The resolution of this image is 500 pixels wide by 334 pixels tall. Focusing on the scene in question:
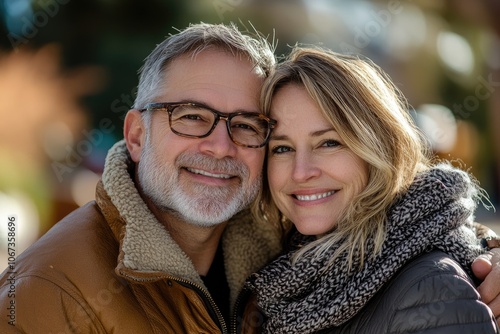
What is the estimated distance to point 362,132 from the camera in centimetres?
234

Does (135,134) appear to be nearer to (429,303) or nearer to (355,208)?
(355,208)

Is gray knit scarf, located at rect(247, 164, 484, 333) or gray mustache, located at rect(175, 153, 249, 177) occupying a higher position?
gray mustache, located at rect(175, 153, 249, 177)

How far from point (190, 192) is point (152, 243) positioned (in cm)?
32

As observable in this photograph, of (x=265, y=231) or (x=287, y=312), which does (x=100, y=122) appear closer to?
(x=265, y=231)

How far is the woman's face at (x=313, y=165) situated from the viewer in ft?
7.83

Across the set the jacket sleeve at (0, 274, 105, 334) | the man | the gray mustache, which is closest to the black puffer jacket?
the man

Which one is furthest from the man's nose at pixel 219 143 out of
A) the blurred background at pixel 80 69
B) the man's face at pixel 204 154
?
the blurred background at pixel 80 69

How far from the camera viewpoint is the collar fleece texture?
2188mm

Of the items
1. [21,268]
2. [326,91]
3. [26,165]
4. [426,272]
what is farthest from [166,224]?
[26,165]

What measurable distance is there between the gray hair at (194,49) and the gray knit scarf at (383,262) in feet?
2.92

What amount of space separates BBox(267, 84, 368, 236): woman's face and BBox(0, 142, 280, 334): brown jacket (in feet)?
1.70

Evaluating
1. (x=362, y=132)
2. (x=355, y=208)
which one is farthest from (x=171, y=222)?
(x=362, y=132)

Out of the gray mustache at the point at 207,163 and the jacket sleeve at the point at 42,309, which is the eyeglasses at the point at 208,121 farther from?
the jacket sleeve at the point at 42,309

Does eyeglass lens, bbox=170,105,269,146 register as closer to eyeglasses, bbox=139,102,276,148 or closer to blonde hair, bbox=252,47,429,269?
eyeglasses, bbox=139,102,276,148
